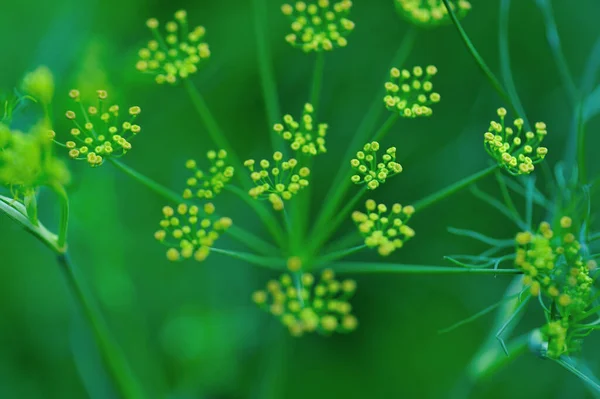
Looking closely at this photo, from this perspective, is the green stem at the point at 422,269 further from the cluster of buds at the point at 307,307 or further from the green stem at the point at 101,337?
the green stem at the point at 101,337

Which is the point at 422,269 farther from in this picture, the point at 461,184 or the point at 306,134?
the point at 306,134

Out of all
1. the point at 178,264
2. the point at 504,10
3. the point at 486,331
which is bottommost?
the point at 486,331

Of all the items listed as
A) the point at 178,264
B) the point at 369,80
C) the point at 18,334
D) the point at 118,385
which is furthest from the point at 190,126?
the point at 118,385

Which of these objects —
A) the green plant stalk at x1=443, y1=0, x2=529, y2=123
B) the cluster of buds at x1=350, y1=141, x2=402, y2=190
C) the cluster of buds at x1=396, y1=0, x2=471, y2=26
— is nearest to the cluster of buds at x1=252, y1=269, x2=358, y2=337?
the cluster of buds at x1=350, y1=141, x2=402, y2=190

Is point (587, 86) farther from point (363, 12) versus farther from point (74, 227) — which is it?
point (74, 227)

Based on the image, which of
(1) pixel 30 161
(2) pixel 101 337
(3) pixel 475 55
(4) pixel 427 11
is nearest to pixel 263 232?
(2) pixel 101 337

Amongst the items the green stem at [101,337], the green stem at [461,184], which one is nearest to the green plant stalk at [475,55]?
the green stem at [461,184]
